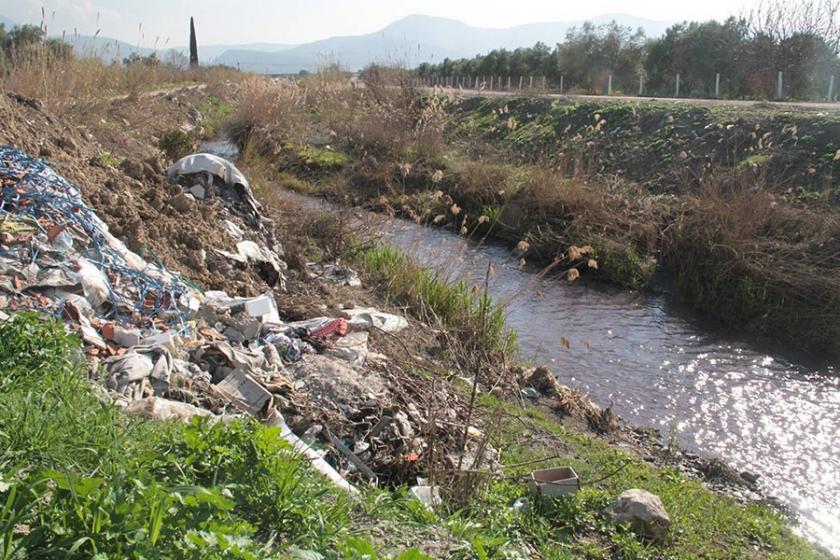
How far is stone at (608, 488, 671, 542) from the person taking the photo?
4.61 m

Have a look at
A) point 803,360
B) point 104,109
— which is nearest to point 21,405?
point 803,360

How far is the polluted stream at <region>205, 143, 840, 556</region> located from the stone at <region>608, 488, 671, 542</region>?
1.61 meters

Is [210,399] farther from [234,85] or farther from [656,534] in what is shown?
[234,85]

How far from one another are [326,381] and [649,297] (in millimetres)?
7724

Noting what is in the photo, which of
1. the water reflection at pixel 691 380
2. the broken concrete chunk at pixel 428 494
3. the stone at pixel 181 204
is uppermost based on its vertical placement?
the stone at pixel 181 204

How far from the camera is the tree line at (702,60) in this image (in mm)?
23422

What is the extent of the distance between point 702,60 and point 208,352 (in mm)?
24764

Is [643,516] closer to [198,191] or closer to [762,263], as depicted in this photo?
[198,191]

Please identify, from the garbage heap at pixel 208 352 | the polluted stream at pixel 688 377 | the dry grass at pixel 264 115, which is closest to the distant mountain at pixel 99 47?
the dry grass at pixel 264 115

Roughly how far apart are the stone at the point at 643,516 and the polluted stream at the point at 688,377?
5.27 ft

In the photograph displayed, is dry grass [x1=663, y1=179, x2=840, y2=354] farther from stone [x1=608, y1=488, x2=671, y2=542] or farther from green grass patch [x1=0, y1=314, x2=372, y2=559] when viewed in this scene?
green grass patch [x1=0, y1=314, x2=372, y2=559]

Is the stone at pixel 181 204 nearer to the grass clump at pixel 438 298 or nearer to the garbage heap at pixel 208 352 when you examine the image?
the garbage heap at pixel 208 352

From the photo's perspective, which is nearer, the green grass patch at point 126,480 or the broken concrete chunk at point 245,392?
the green grass patch at point 126,480

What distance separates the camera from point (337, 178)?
54.2 ft
